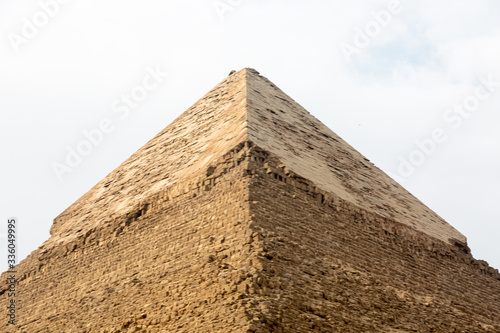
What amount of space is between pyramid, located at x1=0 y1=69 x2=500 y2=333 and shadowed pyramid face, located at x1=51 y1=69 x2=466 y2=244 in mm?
51

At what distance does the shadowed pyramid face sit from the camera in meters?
15.6

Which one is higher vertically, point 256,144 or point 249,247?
point 256,144

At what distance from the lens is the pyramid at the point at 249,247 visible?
41.3 ft

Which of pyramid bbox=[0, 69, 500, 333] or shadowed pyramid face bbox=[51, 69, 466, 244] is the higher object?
shadowed pyramid face bbox=[51, 69, 466, 244]

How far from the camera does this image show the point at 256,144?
14633 mm

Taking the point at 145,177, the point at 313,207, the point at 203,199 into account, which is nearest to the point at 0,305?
the point at 145,177

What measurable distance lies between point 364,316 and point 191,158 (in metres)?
4.25

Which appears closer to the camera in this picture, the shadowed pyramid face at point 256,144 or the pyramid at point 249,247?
the pyramid at point 249,247

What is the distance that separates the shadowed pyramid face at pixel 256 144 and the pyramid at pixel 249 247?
0.05 meters

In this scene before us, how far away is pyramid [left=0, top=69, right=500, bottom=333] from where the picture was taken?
12.6m

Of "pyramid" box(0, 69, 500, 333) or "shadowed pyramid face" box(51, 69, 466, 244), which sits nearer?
"pyramid" box(0, 69, 500, 333)

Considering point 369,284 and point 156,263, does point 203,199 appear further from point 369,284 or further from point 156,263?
point 369,284

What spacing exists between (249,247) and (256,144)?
2.42m

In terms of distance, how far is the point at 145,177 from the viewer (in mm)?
16781
